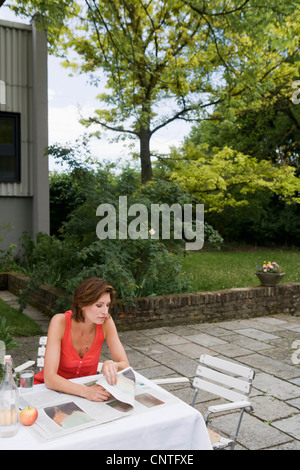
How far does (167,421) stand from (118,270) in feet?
13.8

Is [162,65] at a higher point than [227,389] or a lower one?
higher

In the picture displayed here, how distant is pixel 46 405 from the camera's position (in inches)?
91.0

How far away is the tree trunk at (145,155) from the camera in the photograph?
13.8 meters

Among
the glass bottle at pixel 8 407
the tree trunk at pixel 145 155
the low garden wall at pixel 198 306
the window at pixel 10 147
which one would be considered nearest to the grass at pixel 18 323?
the low garden wall at pixel 198 306

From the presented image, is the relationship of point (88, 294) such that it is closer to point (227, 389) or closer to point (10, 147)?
point (227, 389)

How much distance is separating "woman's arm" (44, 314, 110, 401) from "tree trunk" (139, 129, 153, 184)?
1105 centimetres

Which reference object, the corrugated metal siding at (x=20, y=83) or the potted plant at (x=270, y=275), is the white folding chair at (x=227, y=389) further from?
the corrugated metal siding at (x=20, y=83)

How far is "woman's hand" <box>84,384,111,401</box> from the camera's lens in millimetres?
2334

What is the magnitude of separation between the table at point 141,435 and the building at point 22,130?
10.0 metres

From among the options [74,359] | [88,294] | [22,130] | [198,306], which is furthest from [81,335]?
[22,130]

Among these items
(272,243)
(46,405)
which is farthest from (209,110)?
(46,405)

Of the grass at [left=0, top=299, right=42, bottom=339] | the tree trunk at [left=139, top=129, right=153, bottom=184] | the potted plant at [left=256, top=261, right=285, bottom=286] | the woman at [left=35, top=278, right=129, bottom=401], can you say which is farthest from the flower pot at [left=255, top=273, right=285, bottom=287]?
the tree trunk at [left=139, top=129, right=153, bottom=184]

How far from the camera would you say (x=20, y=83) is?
1181 centimetres

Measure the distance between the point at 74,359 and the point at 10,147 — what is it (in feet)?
31.9
